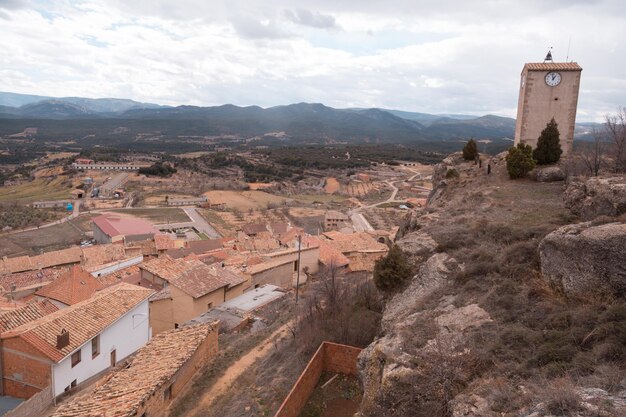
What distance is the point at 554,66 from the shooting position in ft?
71.7

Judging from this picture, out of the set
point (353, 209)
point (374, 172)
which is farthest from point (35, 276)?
point (374, 172)

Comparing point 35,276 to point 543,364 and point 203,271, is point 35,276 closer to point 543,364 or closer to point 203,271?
point 203,271

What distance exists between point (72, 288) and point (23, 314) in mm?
4194

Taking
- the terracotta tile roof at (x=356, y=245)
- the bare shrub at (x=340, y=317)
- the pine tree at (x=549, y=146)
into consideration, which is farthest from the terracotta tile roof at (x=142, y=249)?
the pine tree at (x=549, y=146)

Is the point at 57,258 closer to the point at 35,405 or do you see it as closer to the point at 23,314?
the point at 23,314

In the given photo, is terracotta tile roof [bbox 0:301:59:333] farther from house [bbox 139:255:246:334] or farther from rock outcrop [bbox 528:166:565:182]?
rock outcrop [bbox 528:166:565:182]

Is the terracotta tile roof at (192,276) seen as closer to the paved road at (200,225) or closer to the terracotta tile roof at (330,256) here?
the terracotta tile roof at (330,256)

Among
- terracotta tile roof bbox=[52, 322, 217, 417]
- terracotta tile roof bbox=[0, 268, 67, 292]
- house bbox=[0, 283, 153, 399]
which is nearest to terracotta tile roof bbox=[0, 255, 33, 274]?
terracotta tile roof bbox=[0, 268, 67, 292]

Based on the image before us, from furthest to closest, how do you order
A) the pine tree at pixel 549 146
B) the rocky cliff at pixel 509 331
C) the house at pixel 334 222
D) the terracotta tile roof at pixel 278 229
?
the house at pixel 334 222
the terracotta tile roof at pixel 278 229
the pine tree at pixel 549 146
the rocky cliff at pixel 509 331

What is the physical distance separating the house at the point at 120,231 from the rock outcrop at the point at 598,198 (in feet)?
125

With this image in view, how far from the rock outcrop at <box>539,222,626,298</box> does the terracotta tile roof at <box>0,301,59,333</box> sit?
17181mm

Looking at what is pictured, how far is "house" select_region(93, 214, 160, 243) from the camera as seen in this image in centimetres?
4384

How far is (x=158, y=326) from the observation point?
2166 centimetres

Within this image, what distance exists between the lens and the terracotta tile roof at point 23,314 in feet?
53.6
